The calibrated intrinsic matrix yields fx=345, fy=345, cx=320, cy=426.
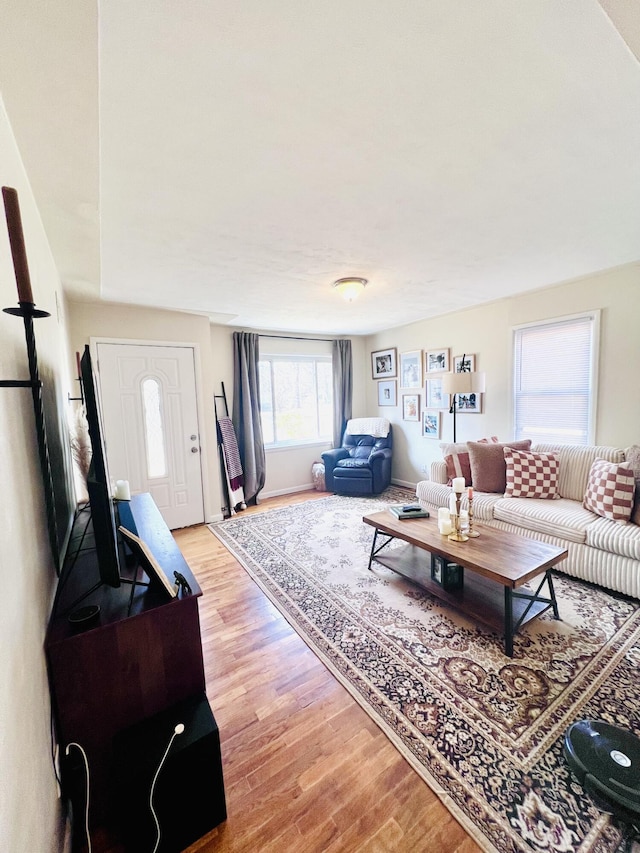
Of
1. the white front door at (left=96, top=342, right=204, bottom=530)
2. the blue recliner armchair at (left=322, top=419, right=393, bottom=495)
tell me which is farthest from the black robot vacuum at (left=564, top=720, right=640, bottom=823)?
the white front door at (left=96, top=342, right=204, bottom=530)

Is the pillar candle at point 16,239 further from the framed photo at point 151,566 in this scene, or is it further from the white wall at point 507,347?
the white wall at point 507,347

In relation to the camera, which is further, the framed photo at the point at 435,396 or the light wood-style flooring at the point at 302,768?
the framed photo at the point at 435,396

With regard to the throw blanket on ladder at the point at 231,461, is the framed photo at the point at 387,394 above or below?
above

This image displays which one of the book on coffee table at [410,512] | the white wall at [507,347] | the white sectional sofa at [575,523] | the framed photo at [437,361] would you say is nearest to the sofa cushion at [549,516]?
the white sectional sofa at [575,523]

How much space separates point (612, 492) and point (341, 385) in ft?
12.4

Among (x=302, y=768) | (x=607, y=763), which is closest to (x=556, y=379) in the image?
(x=607, y=763)

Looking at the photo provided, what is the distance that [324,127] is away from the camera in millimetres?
1261

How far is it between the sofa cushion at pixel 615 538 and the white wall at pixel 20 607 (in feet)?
9.95

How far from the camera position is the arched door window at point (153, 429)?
3.68m

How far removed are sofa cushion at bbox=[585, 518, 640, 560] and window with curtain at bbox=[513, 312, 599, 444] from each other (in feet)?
3.65

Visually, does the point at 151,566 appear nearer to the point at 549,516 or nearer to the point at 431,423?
the point at 549,516

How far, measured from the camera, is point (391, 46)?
970mm

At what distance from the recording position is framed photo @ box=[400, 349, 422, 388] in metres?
4.92

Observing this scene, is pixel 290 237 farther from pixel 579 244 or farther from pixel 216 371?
pixel 216 371
